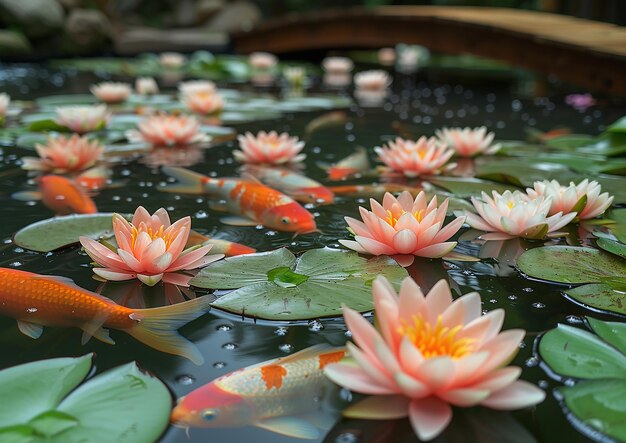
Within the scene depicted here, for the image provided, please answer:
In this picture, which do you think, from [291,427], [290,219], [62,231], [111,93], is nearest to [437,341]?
[291,427]

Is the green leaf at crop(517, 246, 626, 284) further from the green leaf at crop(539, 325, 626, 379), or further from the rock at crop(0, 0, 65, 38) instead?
the rock at crop(0, 0, 65, 38)

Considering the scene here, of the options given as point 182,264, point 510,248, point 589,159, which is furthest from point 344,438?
point 589,159

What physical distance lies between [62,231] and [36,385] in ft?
1.94

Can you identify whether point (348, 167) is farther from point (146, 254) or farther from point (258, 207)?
point (146, 254)

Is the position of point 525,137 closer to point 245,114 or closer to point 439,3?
point 245,114

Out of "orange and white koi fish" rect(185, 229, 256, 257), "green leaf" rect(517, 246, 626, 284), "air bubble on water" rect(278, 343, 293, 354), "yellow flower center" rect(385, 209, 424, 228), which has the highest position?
"yellow flower center" rect(385, 209, 424, 228)

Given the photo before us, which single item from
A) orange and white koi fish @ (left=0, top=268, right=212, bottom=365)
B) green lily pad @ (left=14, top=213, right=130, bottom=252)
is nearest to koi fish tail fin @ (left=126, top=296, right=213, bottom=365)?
orange and white koi fish @ (left=0, top=268, right=212, bottom=365)

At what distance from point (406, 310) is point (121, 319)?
413 millimetres

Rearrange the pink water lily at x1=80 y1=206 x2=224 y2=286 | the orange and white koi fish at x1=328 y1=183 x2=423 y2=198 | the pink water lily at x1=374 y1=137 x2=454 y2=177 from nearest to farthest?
the pink water lily at x1=80 y1=206 x2=224 y2=286 → the orange and white koi fish at x1=328 y1=183 x2=423 y2=198 → the pink water lily at x1=374 y1=137 x2=454 y2=177

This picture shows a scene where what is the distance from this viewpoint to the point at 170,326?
→ 870 millimetres

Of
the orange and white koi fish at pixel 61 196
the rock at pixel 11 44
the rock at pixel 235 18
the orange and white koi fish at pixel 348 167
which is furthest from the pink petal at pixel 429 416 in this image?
the rock at pixel 235 18

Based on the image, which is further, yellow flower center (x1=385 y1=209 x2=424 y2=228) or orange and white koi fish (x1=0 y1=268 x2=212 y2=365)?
yellow flower center (x1=385 y1=209 x2=424 y2=228)

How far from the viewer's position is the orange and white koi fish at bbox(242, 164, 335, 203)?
1.52m

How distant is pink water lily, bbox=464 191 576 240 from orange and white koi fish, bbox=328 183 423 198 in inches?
14.4
